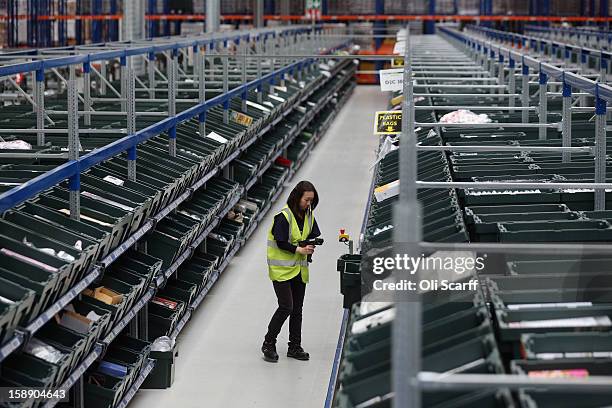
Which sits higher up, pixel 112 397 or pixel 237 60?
pixel 237 60

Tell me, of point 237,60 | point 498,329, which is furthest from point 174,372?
point 237,60

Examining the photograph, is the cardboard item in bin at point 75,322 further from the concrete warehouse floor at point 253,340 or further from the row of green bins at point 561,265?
the row of green bins at point 561,265

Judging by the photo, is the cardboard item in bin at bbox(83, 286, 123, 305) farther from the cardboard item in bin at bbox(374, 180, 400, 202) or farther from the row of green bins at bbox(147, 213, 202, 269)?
the cardboard item in bin at bbox(374, 180, 400, 202)

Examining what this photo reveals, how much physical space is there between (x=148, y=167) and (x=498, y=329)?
4457 mm

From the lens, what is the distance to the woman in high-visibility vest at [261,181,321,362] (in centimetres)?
637

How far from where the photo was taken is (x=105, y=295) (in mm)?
5578

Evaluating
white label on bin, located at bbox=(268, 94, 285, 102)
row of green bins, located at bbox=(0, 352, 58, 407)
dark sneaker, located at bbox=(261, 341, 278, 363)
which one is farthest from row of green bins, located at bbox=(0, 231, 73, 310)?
white label on bin, located at bbox=(268, 94, 285, 102)

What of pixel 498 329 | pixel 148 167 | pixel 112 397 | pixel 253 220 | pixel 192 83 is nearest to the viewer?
pixel 498 329

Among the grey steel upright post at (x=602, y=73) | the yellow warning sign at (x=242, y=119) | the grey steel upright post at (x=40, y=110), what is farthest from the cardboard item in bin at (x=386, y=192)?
the yellow warning sign at (x=242, y=119)

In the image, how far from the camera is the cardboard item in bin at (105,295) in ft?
18.1

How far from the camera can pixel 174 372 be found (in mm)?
6398

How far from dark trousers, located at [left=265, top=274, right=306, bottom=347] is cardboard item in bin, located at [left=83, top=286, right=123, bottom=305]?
3.95 ft

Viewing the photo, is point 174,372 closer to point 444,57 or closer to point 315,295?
point 315,295

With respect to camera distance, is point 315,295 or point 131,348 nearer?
point 131,348
